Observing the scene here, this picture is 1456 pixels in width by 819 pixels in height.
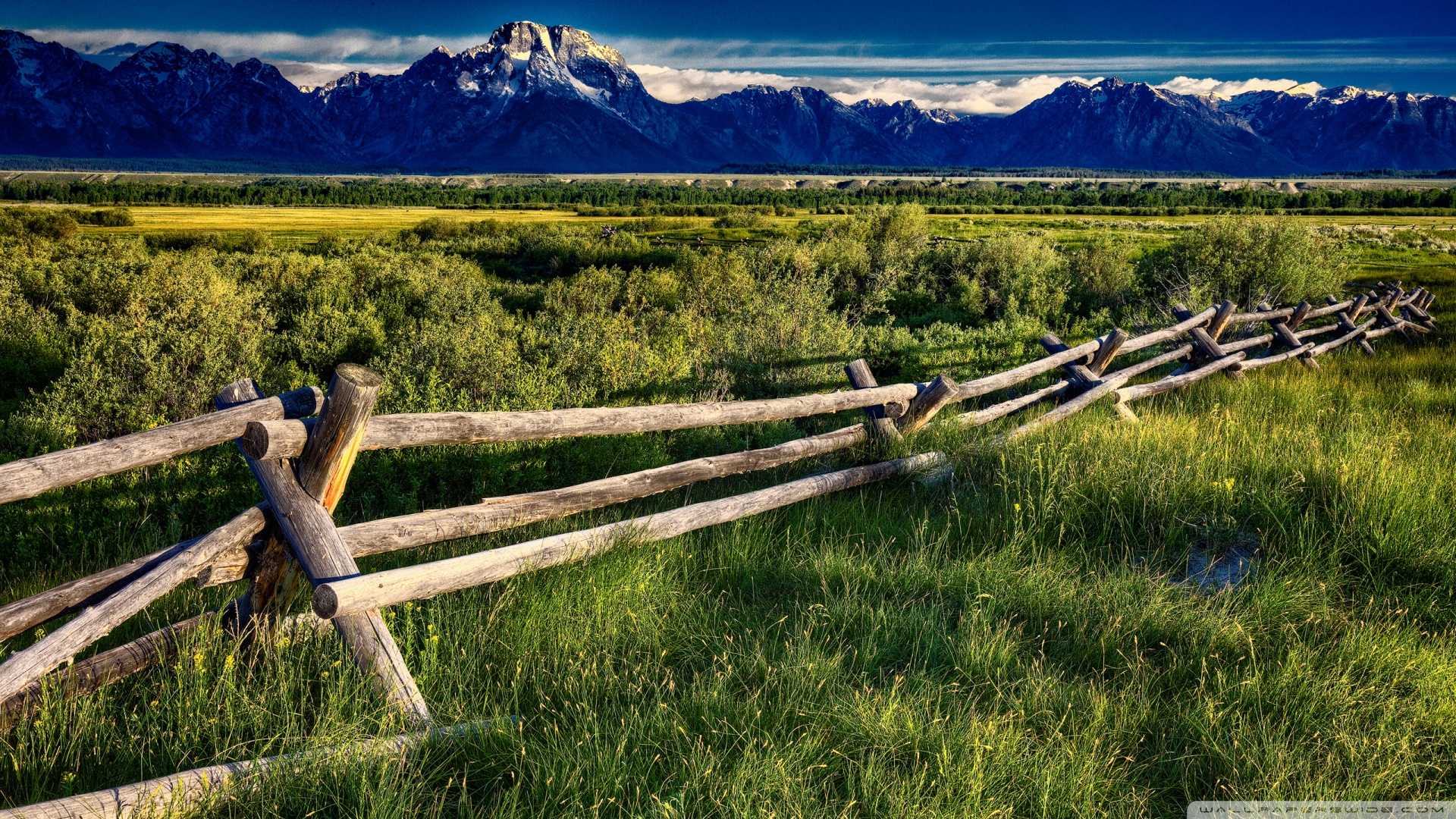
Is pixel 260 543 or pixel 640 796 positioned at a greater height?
pixel 260 543

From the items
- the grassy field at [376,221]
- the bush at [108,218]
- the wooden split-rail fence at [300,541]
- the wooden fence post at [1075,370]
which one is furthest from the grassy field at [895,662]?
the bush at [108,218]

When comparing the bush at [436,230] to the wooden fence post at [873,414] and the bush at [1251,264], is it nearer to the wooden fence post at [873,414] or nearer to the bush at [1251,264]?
the bush at [1251,264]

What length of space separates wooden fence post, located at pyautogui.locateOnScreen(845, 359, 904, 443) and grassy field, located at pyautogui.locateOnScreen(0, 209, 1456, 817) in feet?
2.43

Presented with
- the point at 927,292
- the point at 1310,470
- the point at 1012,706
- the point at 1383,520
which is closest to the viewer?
the point at 1012,706

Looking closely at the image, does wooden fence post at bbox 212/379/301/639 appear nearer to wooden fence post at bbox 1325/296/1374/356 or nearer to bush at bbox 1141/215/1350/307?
wooden fence post at bbox 1325/296/1374/356

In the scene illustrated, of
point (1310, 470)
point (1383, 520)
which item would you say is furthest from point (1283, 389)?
point (1383, 520)

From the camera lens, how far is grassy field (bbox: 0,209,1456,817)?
241 centimetres

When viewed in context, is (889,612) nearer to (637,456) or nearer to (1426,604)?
(1426,604)

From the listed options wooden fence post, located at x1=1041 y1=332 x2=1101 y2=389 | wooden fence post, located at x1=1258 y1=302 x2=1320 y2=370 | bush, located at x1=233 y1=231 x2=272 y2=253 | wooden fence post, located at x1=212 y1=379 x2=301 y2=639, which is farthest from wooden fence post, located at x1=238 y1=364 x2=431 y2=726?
bush, located at x1=233 y1=231 x2=272 y2=253

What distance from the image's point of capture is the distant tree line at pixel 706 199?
94375 mm

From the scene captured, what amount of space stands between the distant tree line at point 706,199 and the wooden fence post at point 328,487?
78.8m

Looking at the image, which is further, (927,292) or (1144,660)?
(927,292)

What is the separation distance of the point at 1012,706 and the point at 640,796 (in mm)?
1399

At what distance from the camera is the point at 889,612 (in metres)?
3.43
